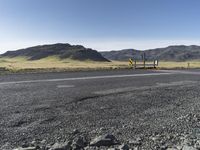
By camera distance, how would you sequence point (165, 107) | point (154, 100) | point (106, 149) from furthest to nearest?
point (154, 100), point (165, 107), point (106, 149)

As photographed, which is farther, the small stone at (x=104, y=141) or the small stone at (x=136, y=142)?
the small stone at (x=136, y=142)

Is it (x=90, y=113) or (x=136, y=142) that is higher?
(x=90, y=113)

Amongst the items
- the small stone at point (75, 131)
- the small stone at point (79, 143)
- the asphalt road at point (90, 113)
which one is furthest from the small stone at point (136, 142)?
the small stone at point (75, 131)

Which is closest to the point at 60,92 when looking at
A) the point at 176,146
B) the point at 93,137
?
the point at 93,137

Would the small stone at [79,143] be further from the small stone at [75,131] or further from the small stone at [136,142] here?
the small stone at [136,142]

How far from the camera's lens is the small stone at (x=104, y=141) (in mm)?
5723

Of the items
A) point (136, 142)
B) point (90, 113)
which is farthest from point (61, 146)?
point (90, 113)

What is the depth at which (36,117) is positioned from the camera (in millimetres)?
7605

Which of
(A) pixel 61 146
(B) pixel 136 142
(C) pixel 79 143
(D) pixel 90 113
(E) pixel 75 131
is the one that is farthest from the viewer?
(D) pixel 90 113

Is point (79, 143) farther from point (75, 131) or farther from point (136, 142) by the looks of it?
point (136, 142)

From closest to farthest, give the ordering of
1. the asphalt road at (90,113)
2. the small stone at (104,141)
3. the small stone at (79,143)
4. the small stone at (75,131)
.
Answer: the small stone at (79,143)
the small stone at (104,141)
the small stone at (75,131)
the asphalt road at (90,113)

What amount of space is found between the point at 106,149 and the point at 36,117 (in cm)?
270

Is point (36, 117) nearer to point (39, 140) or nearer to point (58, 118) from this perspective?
point (58, 118)

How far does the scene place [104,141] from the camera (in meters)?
5.80
